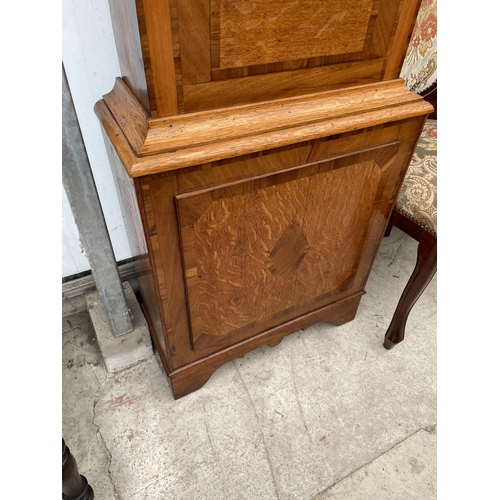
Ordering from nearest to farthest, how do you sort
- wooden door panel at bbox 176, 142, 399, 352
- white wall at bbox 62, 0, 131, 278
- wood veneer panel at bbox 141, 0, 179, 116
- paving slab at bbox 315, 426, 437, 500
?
1. wood veneer panel at bbox 141, 0, 179, 116
2. wooden door panel at bbox 176, 142, 399, 352
3. white wall at bbox 62, 0, 131, 278
4. paving slab at bbox 315, 426, 437, 500

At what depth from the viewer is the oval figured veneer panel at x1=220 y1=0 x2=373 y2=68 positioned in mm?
630

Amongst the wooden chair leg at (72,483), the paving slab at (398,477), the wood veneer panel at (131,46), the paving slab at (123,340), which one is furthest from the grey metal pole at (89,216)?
the paving slab at (398,477)

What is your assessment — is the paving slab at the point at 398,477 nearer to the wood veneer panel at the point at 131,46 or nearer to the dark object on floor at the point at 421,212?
the dark object on floor at the point at 421,212

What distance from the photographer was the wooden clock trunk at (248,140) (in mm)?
643

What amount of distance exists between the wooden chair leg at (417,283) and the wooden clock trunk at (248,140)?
0.15m

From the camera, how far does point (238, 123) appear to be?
2.34 ft

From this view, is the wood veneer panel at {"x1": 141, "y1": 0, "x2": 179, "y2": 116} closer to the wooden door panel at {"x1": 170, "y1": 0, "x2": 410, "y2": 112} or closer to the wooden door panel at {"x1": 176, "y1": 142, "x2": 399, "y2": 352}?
the wooden door panel at {"x1": 170, "y1": 0, "x2": 410, "y2": 112}

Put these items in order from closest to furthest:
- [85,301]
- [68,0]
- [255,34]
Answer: [255,34]
[68,0]
[85,301]

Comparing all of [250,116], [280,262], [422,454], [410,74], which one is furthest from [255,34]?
[422,454]

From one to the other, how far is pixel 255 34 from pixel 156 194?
32 centimetres

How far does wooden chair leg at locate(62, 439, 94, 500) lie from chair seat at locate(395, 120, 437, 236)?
104cm

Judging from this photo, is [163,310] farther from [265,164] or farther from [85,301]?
[85,301]

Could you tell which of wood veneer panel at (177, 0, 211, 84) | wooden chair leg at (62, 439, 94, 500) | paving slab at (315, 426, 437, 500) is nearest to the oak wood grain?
wood veneer panel at (177, 0, 211, 84)

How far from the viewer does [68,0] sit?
0.91 meters
